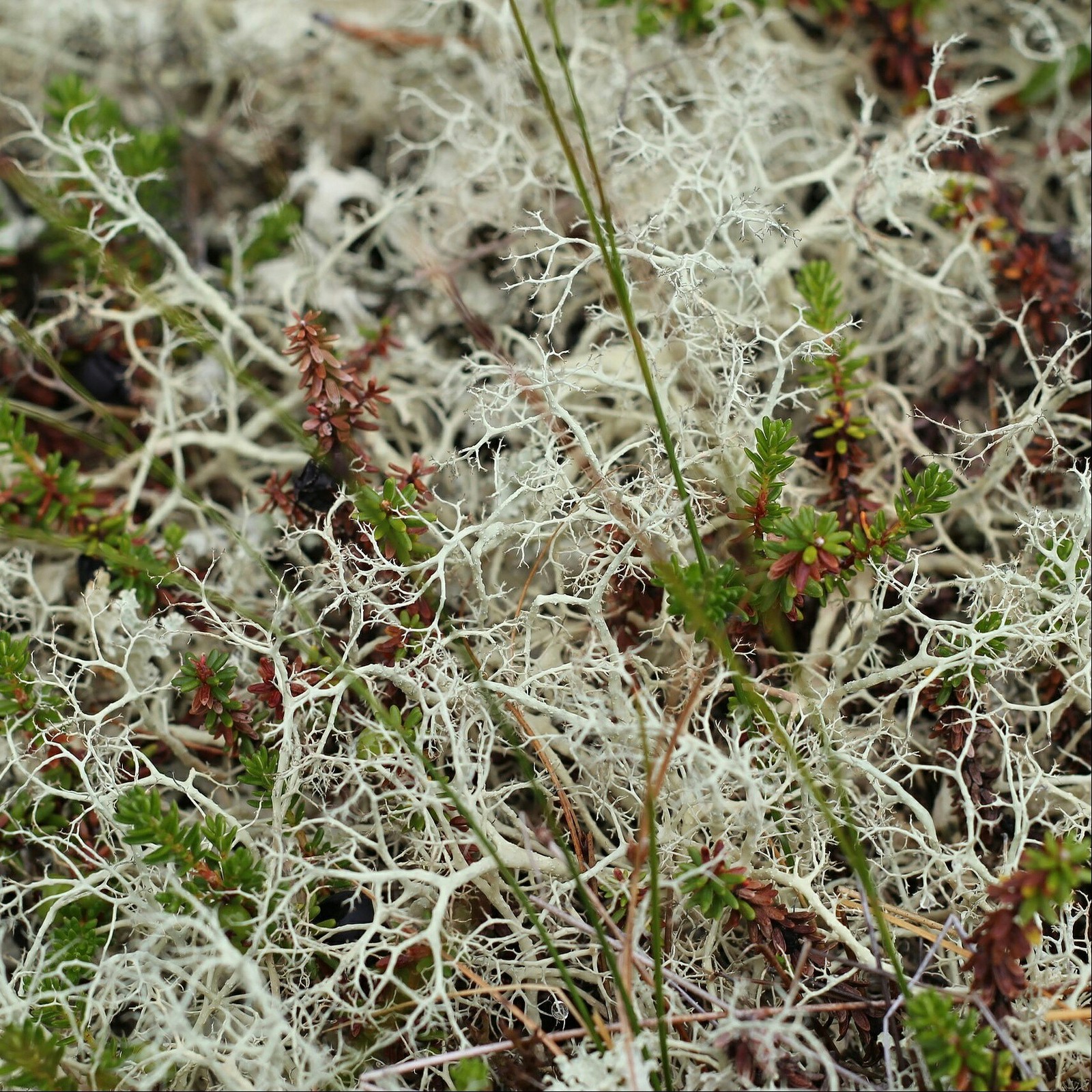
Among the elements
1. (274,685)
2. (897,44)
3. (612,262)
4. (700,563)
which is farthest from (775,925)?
(897,44)

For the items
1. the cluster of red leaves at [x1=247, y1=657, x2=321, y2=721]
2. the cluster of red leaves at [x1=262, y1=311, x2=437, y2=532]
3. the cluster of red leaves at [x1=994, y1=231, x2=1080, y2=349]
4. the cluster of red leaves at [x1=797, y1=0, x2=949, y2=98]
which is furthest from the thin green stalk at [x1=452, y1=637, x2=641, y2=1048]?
the cluster of red leaves at [x1=797, y1=0, x2=949, y2=98]

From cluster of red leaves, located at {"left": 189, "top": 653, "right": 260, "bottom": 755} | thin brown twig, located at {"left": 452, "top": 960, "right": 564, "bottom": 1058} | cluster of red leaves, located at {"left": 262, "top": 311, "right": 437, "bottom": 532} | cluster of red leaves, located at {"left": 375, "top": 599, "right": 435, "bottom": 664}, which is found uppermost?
cluster of red leaves, located at {"left": 262, "top": 311, "right": 437, "bottom": 532}

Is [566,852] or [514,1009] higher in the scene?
[566,852]

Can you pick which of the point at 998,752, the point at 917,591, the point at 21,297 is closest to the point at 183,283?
the point at 21,297

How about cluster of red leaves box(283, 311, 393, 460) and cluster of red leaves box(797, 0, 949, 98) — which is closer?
cluster of red leaves box(283, 311, 393, 460)

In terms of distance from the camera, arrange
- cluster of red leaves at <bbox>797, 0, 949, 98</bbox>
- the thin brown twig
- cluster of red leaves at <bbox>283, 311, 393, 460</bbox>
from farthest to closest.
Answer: cluster of red leaves at <bbox>797, 0, 949, 98</bbox>, cluster of red leaves at <bbox>283, 311, 393, 460</bbox>, the thin brown twig

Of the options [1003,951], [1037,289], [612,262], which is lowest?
[1003,951]

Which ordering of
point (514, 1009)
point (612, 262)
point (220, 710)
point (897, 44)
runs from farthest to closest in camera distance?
1. point (897, 44)
2. point (220, 710)
3. point (612, 262)
4. point (514, 1009)

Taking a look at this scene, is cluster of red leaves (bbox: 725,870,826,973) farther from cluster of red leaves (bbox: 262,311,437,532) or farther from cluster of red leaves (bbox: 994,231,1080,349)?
cluster of red leaves (bbox: 994,231,1080,349)

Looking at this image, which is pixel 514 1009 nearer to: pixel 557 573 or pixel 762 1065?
pixel 762 1065

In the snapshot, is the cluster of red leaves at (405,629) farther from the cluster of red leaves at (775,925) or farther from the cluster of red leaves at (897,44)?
the cluster of red leaves at (897,44)
